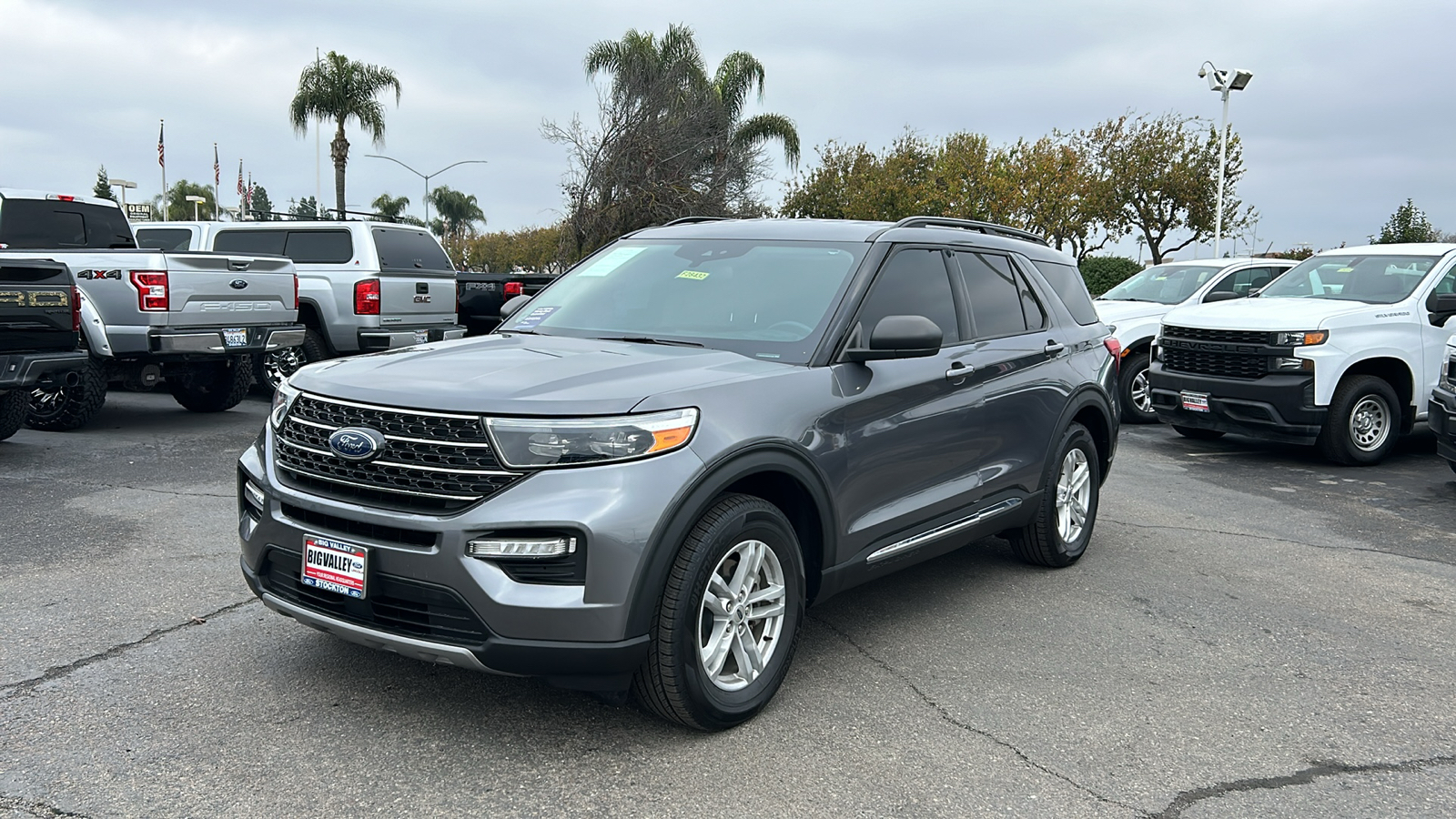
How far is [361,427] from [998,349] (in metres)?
3.11

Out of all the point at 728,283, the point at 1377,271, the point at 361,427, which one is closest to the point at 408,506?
the point at 361,427

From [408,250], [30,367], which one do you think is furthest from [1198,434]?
[30,367]

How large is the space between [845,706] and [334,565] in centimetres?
185

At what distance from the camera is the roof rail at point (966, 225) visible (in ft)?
17.2

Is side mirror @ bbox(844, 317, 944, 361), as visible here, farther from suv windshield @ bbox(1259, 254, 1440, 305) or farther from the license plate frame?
suv windshield @ bbox(1259, 254, 1440, 305)

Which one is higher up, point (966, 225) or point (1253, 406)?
point (966, 225)

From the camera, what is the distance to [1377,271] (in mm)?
10609

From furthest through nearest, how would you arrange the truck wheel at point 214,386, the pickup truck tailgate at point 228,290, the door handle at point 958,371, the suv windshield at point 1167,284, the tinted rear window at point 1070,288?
the suv windshield at point 1167,284
the truck wheel at point 214,386
the pickup truck tailgate at point 228,290
the tinted rear window at point 1070,288
the door handle at point 958,371

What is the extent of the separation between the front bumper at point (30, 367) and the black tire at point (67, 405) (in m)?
1.48

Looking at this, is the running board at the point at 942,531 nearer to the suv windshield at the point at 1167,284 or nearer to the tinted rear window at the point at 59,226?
the suv windshield at the point at 1167,284

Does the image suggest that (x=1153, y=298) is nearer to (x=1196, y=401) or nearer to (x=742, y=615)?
(x=1196, y=401)

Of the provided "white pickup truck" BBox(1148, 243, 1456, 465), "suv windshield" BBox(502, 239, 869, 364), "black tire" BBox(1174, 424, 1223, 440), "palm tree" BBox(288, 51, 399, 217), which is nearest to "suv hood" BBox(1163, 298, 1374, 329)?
"white pickup truck" BBox(1148, 243, 1456, 465)

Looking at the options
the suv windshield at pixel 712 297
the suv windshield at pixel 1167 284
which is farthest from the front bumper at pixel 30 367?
the suv windshield at pixel 1167 284

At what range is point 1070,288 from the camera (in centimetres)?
662
